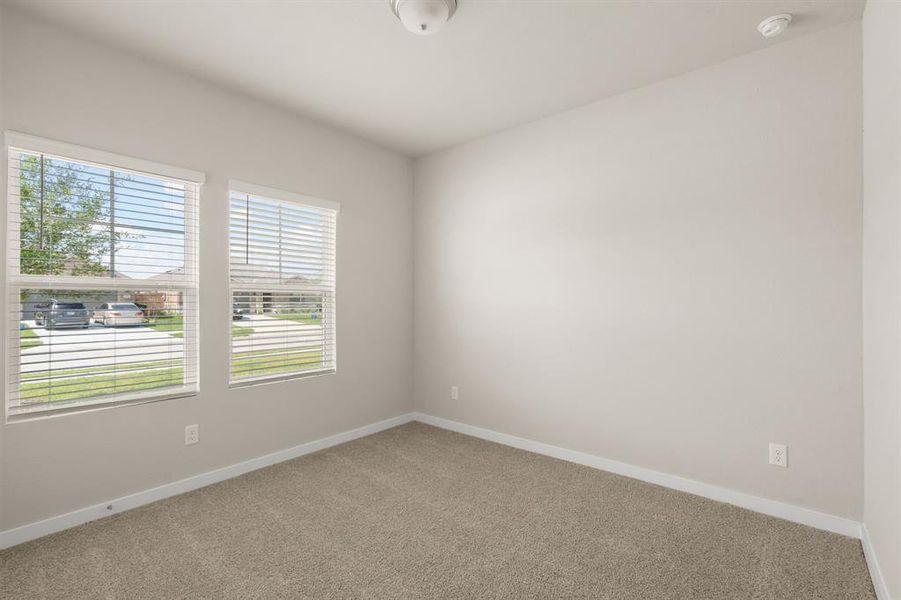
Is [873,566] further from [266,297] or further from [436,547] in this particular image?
[266,297]

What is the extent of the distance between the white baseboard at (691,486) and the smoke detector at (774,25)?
254 centimetres

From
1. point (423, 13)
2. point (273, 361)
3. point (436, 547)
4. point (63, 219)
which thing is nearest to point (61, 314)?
point (63, 219)

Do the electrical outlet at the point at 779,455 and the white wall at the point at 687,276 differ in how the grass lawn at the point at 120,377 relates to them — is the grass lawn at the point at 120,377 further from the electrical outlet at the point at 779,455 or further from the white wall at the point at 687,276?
the electrical outlet at the point at 779,455

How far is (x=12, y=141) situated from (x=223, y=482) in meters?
2.22

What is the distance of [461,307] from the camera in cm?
401

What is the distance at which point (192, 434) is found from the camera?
2779mm

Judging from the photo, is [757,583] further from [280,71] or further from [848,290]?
[280,71]

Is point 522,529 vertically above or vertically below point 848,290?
below

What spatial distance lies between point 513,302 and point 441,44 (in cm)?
198

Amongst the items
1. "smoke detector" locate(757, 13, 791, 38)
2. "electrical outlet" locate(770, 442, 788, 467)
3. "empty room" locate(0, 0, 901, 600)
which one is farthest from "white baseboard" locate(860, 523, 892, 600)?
"smoke detector" locate(757, 13, 791, 38)

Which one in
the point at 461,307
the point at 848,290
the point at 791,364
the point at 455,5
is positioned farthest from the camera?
the point at 461,307

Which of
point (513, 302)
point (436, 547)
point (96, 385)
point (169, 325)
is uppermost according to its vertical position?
point (513, 302)

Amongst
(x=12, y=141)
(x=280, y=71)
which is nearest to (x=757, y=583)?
(x=280, y=71)

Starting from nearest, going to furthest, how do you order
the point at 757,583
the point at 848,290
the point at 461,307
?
the point at 757,583 < the point at 848,290 < the point at 461,307
